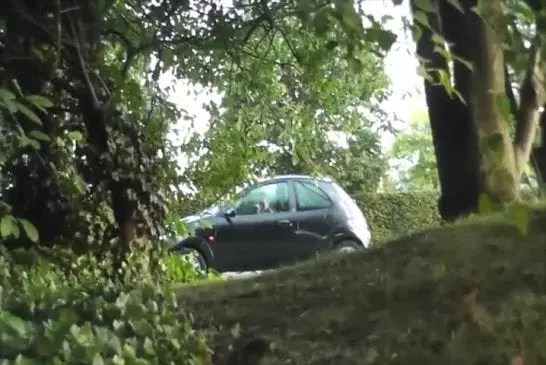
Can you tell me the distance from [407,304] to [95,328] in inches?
81.7

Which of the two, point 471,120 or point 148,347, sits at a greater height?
point 471,120

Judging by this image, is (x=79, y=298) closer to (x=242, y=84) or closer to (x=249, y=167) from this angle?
(x=242, y=84)

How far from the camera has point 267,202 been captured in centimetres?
1430

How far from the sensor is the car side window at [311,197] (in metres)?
14.1

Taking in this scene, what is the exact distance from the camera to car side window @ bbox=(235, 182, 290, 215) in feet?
46.8

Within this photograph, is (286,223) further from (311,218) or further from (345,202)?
(345,202)

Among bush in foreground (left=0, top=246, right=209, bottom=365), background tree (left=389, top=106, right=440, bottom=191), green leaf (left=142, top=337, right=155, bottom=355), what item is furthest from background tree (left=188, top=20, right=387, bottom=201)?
background tree (left=389, top=106, right=440, bottom=191)

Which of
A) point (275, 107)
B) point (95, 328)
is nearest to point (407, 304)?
point (95, 328)

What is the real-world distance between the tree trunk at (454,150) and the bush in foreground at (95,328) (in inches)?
128

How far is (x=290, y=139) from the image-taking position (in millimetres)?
8773

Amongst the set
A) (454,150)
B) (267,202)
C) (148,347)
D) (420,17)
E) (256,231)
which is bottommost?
(256,231)

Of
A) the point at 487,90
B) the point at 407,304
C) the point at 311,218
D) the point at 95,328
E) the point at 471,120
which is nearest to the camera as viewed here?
the point at 95,328

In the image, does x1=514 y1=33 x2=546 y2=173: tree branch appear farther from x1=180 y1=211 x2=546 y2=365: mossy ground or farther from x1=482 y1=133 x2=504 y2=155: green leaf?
x1=482 y1=133 x2=504 y2=155: green leaf

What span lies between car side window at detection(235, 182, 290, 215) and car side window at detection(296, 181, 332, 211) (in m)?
0.23
